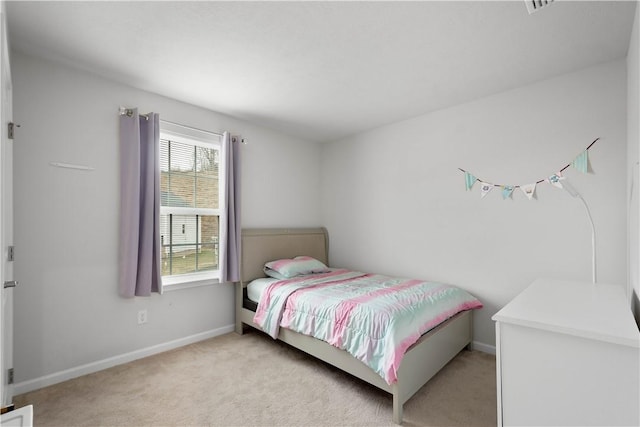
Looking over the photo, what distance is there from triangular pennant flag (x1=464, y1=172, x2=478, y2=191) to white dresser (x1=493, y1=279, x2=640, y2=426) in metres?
1.74

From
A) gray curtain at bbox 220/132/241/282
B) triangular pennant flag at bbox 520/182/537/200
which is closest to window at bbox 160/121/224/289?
gray curtain at bbox 220/132/241/282

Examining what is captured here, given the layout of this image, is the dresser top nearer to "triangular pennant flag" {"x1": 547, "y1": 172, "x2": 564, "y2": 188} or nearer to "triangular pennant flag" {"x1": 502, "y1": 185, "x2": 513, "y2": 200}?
"triangular pennant flag" {"x1": 547, "y1": 172, "x2": 564, "y2": 188}

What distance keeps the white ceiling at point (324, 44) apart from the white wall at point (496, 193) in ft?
0.83

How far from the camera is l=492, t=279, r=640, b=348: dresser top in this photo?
1080 millimetres

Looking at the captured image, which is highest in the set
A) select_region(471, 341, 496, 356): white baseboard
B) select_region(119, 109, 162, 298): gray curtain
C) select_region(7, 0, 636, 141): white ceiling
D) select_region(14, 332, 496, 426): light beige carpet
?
select_region(7, 0, 636, 141): white ceiling

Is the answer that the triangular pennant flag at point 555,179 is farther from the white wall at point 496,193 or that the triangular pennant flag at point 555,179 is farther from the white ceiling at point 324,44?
the white ceiling at point 324,44

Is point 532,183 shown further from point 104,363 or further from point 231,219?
point 104,363

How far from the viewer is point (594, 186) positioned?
7.71ft

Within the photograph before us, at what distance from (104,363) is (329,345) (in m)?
1.88

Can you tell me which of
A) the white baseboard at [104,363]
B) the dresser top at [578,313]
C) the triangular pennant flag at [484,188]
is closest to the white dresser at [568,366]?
the dresser top at [578,313]

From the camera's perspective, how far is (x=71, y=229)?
7.79 feet

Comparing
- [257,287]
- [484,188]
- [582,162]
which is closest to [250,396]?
[257,287]

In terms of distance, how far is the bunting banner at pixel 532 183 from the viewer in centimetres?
238

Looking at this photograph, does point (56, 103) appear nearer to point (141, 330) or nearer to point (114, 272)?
point (114, 272)
